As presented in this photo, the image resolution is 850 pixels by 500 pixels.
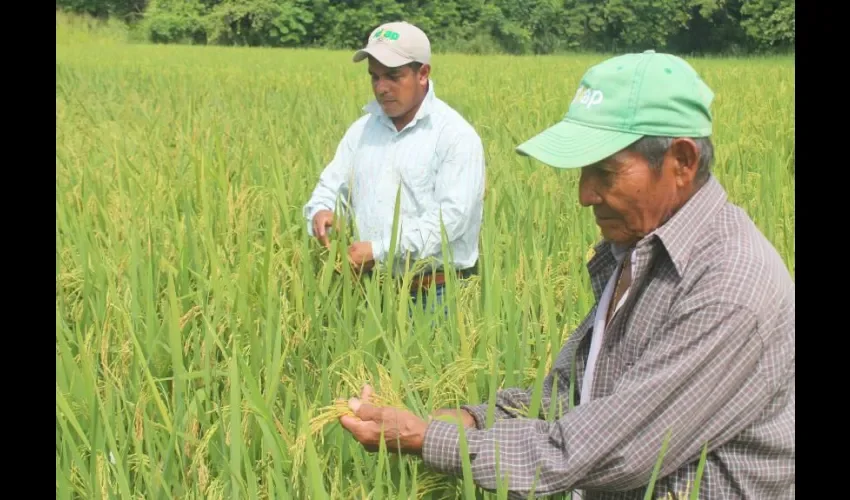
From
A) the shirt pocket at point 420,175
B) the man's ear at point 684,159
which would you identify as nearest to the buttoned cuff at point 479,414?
the man's ear at point 684,159

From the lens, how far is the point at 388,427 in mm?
1305

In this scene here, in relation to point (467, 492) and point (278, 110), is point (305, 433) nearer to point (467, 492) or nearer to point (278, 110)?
point (467, 492)

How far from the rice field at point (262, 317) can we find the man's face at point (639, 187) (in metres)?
0.27

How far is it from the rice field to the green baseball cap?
13.7 inches

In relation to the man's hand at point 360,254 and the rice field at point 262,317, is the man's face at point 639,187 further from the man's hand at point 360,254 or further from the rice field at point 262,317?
the man's hand at point 360,254

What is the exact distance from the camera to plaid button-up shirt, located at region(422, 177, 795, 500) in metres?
1.12

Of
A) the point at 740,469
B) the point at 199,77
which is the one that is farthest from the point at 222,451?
the point at 199,77

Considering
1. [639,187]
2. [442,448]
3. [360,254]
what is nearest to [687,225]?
[639,187]

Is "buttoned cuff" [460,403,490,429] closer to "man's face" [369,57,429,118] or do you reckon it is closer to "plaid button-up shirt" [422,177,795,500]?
"plaid button-up shirt" [422,177,795,500]

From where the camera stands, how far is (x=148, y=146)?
4.54 meters

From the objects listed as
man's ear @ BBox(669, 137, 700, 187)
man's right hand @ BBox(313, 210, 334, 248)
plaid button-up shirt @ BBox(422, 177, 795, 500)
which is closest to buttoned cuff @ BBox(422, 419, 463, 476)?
plaid button-up shirt @ BBox(422, 177, 795, 500)

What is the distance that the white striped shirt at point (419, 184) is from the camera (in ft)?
7.58

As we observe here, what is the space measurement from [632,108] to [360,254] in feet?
3.87
